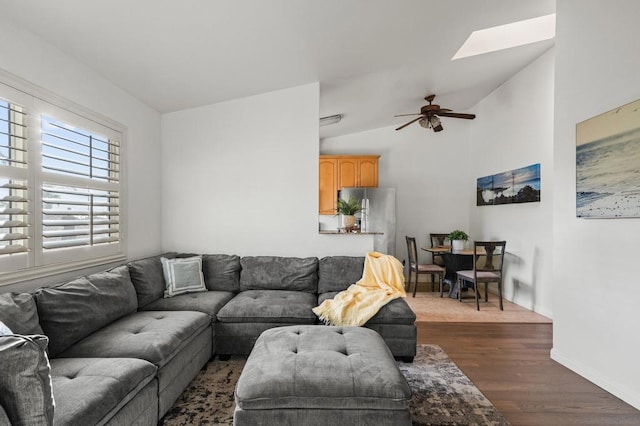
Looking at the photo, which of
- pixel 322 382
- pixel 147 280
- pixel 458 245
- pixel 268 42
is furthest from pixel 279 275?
pixel 458 245

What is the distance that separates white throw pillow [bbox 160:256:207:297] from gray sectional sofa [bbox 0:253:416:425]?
2.3 inches

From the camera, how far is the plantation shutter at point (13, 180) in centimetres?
198

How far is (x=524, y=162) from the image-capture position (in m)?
4.56

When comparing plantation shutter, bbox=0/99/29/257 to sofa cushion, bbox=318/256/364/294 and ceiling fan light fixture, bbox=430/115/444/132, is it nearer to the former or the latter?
sofa cushion, bbox=318/256/364/294

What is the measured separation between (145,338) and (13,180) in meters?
1.28

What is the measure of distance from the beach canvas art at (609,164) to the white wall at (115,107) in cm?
394

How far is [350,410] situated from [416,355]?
154 cm

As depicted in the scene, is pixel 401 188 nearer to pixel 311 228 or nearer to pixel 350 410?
pixel 311 228

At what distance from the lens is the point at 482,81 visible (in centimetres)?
481

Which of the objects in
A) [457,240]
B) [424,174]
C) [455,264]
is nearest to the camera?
[455,264]

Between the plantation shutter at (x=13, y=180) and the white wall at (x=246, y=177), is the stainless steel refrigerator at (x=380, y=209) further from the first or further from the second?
the plantation shutter at (x=13, y=180)

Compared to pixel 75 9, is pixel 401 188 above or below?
below

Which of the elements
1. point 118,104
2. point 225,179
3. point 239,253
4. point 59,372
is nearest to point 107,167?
point 118,104

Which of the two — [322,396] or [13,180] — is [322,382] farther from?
[13,180]
